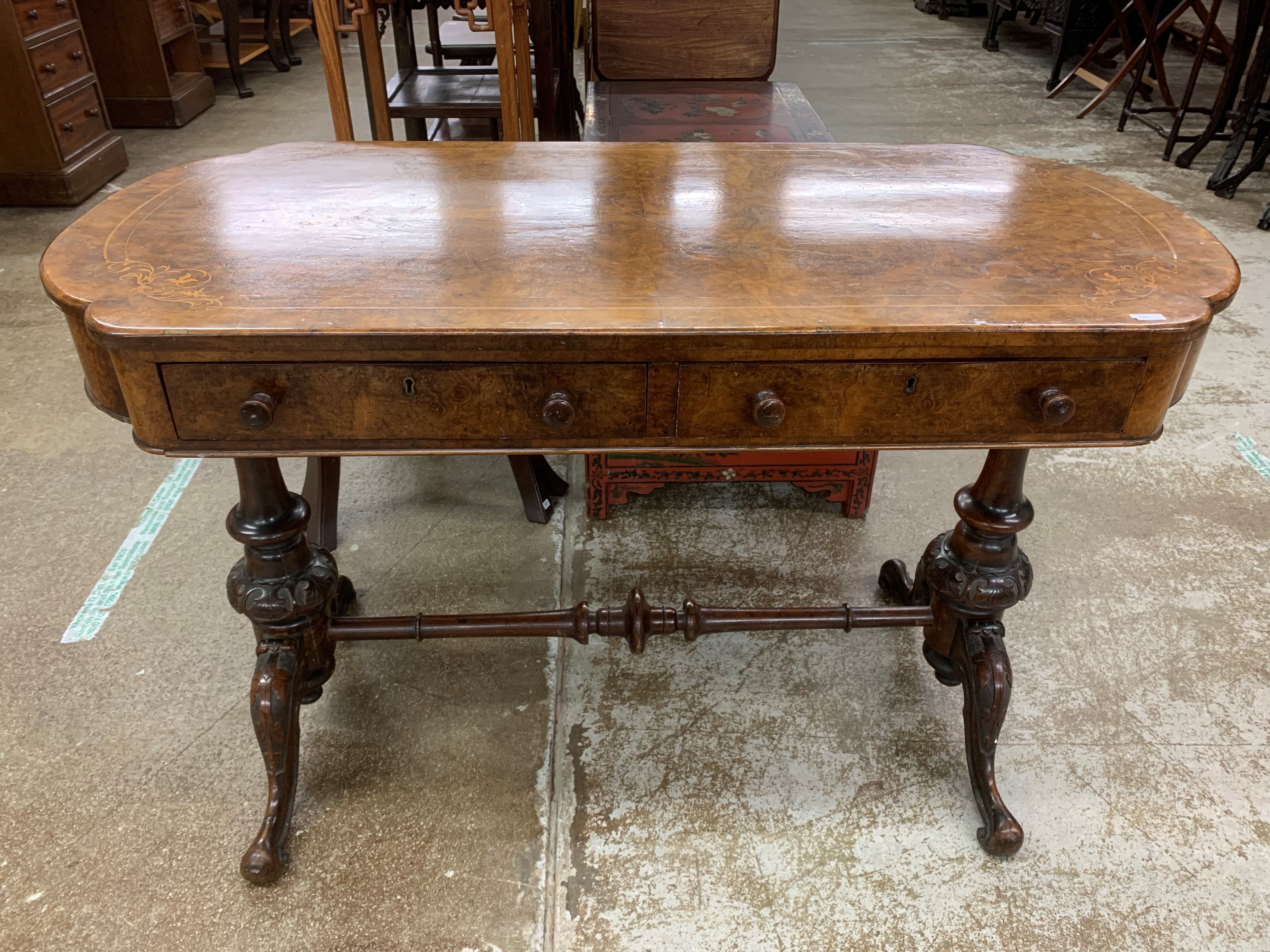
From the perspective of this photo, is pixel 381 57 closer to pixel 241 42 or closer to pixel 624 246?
pixel 624 246

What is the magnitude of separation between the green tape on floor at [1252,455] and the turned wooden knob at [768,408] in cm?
222

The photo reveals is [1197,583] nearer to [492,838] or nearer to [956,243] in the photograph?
[956,243]

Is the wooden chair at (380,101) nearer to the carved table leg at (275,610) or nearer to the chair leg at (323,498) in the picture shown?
the chair leg at (323,498)

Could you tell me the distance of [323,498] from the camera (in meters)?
2.32

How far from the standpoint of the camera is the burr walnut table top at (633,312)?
119 centimetres

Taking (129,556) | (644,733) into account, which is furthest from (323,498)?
(644,733)

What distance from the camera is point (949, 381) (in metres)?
1.26

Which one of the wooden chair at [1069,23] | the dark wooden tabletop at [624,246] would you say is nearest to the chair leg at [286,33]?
the wooden chair at [1069,23]

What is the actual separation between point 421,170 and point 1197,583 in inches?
82.4

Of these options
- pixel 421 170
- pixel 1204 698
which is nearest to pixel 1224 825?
pixel 1204 698

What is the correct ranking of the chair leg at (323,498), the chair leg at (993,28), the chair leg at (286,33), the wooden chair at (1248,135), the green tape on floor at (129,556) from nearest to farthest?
the green tape on floor at (129,556)
the chair leg at (323,498)
the wooden chair at (1248,135)
the chair leg at (286,33)
the chair leg at (993,28)

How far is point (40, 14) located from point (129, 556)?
3152mm

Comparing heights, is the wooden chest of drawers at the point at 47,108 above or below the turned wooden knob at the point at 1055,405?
below

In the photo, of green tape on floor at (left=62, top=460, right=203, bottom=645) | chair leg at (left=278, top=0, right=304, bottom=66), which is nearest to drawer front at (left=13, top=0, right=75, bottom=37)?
green tape on floor at (left=62, top=460, right=203, bottom=645)
